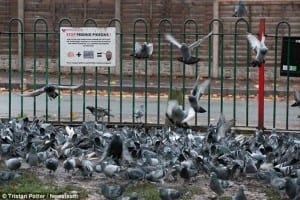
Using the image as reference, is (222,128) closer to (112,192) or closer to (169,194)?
(169,194)

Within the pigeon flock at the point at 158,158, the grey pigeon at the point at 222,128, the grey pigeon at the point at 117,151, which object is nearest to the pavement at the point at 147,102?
the grey pigeon at the point at 222,128

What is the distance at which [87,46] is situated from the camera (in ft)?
32.7

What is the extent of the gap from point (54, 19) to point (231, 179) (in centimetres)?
1599

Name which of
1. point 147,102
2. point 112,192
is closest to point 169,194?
point 112,192

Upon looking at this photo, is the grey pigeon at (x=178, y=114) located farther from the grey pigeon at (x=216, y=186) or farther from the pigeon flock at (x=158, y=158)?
the grey pigeon at (x=216, y=186)

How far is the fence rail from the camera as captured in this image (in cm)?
1098

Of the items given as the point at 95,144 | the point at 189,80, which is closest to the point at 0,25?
the point at 189,80

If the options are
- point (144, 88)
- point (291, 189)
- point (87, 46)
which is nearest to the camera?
point (291, 189)

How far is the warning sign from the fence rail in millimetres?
501

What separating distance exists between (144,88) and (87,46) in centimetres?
772

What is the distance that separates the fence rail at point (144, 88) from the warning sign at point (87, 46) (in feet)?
1.65

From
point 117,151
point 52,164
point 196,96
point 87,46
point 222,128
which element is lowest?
point 52,164

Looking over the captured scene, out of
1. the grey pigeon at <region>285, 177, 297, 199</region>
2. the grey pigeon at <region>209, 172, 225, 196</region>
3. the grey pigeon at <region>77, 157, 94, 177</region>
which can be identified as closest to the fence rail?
the grey pigeon at <region>77, 157, 94, 177</region>

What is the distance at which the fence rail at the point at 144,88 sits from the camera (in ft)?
36.0
